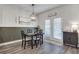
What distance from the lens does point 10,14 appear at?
1847 millimetres

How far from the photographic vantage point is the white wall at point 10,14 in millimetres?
1800

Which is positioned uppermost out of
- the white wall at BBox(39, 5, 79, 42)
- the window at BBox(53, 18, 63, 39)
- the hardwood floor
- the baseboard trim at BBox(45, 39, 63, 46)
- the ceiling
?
the ceiling

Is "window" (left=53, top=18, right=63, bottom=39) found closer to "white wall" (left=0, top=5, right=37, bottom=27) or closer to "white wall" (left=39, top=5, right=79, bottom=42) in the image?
"white wall" (left=39, top=5, right=79, bottom=42)

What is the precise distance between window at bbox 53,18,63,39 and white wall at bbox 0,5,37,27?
61cm

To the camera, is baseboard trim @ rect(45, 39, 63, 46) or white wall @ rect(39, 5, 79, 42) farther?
baseboard trim @ rect(45, 39, 63, 46)

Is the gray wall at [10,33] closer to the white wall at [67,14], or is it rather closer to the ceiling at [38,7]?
the ceiling at [38,7]

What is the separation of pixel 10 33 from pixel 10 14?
38 cm

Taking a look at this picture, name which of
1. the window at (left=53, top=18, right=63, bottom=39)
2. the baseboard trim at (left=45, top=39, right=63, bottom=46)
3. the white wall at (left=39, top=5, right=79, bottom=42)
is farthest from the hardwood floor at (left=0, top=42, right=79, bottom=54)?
the white wall at (left=39, top=5, right=79, bottom=42)

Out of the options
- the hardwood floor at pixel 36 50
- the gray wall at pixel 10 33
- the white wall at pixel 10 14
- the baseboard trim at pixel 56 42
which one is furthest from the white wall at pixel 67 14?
the gray wall at pixel 10 33

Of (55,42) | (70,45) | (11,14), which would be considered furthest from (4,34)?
(70,45)

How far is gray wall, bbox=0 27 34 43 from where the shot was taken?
5.96 feet

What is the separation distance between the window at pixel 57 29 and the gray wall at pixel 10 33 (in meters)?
0.63
